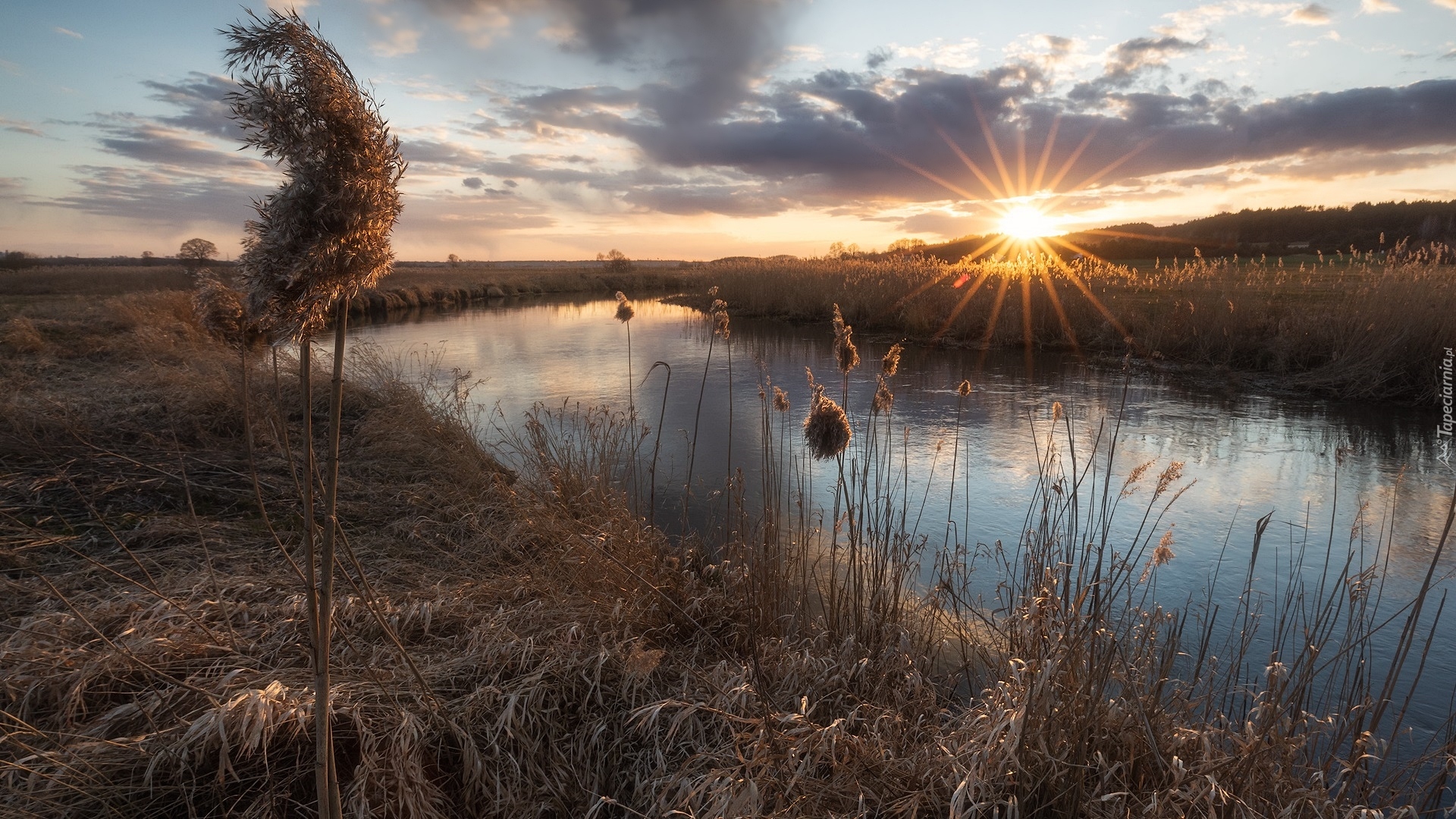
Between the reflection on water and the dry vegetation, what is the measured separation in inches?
39.3

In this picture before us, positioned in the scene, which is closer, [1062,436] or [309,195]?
[309,195]

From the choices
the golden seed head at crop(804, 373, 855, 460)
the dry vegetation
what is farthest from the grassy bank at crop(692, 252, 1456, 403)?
the golden seed head at crop(804, 373, 855, 460)

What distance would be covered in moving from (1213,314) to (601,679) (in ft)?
39.5

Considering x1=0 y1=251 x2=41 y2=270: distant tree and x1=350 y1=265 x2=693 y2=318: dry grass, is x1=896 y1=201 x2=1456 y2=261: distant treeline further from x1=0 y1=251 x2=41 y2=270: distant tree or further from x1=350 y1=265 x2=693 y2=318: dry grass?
A: x1=0 y1=251 x2=41 y2=270: distant tree

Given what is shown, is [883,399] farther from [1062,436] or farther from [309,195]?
[1062,436]

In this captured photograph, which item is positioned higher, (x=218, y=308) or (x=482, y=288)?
(x=482, y=288)

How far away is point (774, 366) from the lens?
38.7ft

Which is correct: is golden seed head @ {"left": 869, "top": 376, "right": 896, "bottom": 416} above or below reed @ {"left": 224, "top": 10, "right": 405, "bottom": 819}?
below

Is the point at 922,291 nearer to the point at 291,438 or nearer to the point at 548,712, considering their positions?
the point at 291,438

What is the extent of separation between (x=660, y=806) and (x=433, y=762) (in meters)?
0.78

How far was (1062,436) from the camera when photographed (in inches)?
292

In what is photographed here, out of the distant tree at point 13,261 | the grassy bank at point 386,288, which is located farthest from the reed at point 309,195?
the distant tree at point 13,261

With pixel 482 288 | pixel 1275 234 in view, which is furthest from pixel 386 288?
pixel 1275 234

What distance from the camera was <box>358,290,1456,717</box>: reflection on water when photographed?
16.7 feet
